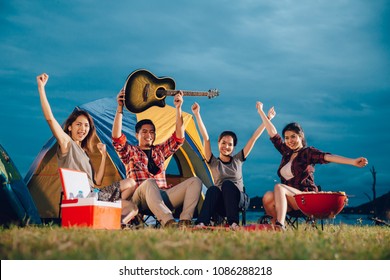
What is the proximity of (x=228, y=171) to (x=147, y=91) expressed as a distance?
123 centimetres

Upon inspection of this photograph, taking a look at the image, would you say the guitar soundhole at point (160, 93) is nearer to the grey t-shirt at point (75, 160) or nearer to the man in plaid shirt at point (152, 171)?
the man in plaid shirt at point (152, 171)

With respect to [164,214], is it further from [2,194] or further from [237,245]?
[2,194]

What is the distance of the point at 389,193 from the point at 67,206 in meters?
10.1

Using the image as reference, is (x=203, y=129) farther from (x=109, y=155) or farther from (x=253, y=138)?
(x=109, y=155)

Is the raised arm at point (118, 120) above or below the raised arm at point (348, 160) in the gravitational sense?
above

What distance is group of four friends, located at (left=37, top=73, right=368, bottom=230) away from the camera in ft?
→ 14.2

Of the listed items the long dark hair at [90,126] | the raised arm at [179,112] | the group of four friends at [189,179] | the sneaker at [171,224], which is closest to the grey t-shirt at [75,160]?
the group of four friends at [189,179]

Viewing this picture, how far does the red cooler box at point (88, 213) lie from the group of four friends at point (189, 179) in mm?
259

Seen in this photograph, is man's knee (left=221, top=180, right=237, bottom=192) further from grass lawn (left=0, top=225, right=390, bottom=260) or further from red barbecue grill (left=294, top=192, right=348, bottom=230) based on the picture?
grass lawn (left=0, top=225, right=390, bottom=260)

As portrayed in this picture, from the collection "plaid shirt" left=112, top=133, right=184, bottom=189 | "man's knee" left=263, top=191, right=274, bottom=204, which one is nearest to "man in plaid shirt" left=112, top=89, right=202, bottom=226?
"plaid shirt" left=112, top=133, right=184, bottom=189

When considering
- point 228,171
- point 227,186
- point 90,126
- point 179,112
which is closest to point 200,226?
point 227,186

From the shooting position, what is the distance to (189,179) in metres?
4.62

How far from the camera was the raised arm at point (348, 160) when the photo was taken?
4.16 metres
